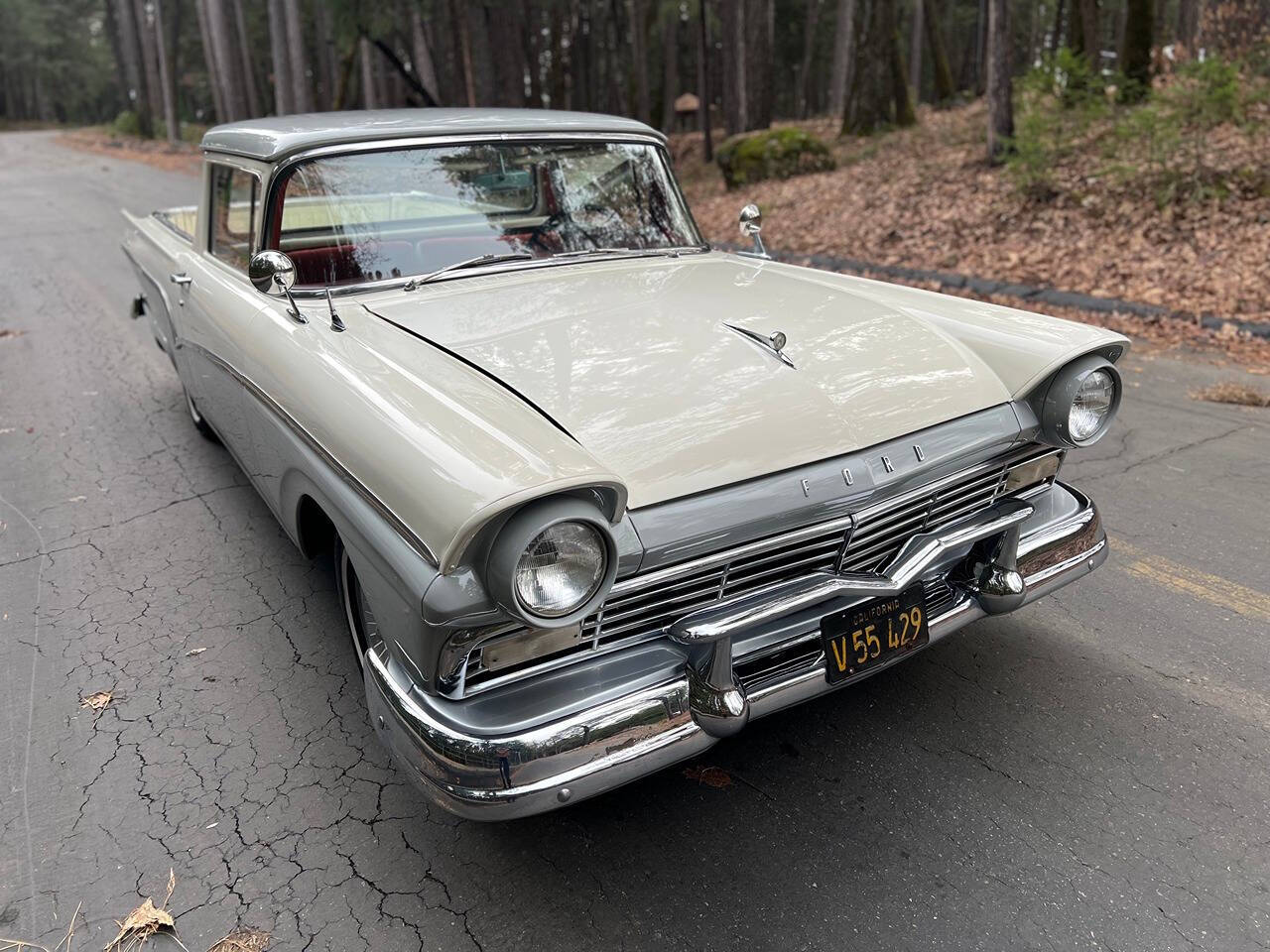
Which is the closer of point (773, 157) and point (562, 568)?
point (562, 568)

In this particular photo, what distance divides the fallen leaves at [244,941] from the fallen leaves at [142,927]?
0.09 meters

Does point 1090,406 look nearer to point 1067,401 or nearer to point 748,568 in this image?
point 1067,401

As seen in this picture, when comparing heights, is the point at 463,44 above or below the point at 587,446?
above

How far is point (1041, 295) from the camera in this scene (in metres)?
7.15

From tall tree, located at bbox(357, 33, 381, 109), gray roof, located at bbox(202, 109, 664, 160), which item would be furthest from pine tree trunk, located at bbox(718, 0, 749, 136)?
gray roof, located at bbox(202, 109, 664, 160)

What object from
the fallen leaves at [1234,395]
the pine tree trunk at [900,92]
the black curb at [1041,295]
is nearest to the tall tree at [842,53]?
the pine tree trunk at [900,92]

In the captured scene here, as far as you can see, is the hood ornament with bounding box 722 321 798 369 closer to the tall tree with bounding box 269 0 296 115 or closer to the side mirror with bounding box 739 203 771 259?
the side mirror with bounding box 739 203 771 259

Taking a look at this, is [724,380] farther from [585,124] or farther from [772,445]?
[585,124]

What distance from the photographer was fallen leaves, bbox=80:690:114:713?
289 centimetres

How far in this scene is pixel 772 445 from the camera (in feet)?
7.38

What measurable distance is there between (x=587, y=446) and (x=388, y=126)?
6.00 feet

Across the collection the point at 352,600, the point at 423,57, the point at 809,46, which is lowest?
the point at 352,600

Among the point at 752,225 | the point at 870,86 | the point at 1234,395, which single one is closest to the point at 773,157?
the point at 870,86

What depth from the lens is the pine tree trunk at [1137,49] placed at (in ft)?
32.6
